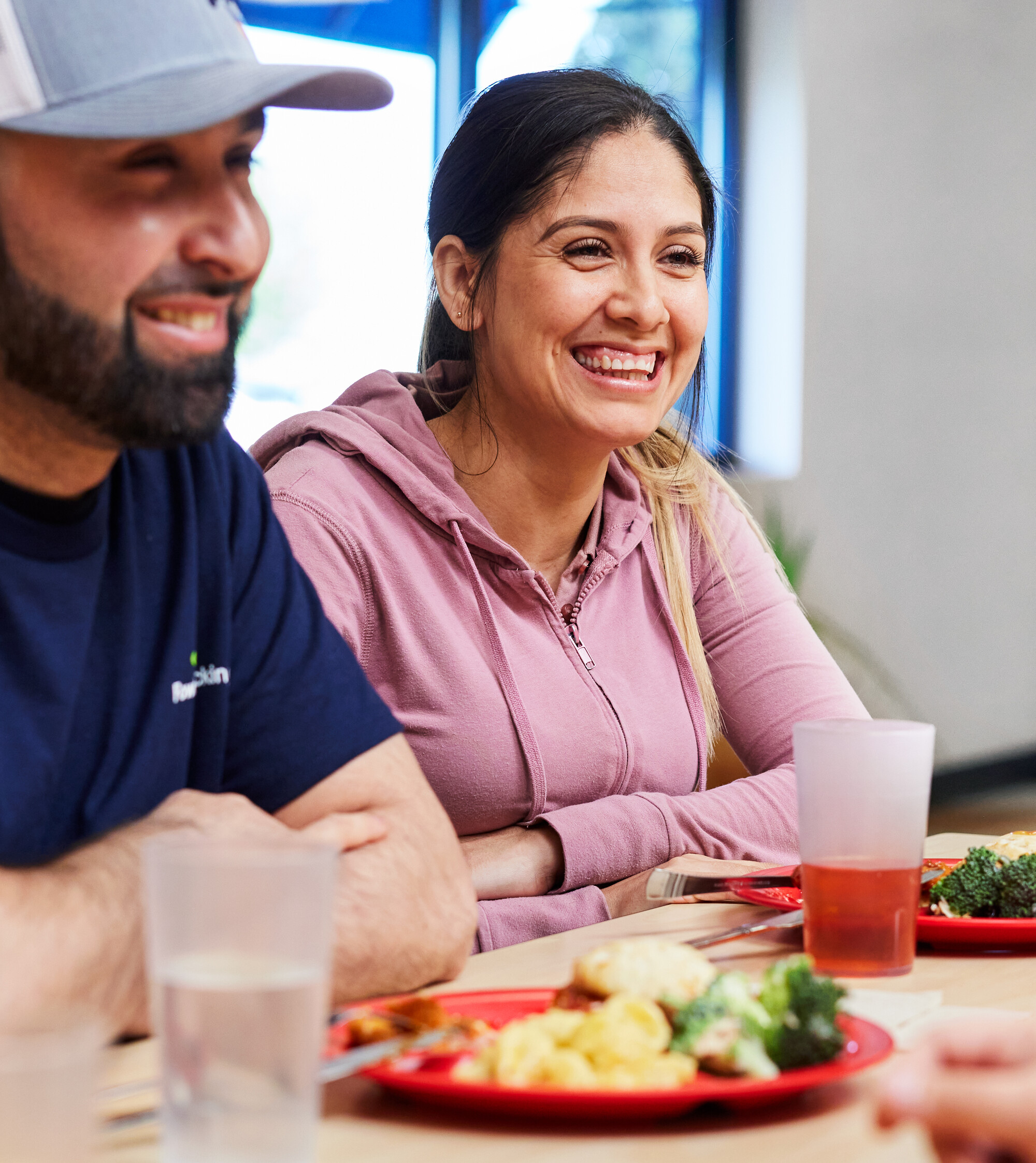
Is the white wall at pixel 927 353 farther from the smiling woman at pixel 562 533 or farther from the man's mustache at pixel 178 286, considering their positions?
the man's mustache at pixel 178 286

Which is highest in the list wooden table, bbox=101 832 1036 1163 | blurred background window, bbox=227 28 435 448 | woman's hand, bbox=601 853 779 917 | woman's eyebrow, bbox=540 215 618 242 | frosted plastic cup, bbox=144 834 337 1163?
blurred background window, bbox=227 28 435 448

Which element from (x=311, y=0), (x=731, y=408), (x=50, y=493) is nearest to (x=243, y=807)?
(x=50, y=493)

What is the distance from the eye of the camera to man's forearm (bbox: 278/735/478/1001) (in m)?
0.94

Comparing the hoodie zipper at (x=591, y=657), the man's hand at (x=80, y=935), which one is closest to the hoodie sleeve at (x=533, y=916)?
the hoodie zipper at (x=591, y=657)

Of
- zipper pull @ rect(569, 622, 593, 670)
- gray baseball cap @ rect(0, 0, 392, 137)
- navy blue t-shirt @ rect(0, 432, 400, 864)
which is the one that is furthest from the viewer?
zipper pull @ rect(569, 622, 593, 670)

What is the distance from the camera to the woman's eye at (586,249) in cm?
176

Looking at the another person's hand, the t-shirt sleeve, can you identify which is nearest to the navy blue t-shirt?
the t-shirt sleeve

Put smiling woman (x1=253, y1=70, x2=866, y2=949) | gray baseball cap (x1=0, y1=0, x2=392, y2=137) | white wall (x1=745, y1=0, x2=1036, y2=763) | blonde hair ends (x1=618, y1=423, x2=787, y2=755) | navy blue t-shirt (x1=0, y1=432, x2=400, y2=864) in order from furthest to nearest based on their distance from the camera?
white wall (x1=745, y1=0, x2=1036, y2=763), blonde hair ends (x1=618, y1=423, x2=787, y2=755), smiling woman (x1=253, y1=70, x2=866, y2=949), navy blue t-shirt (x1=0, y1=432, x2=400, y2=864), gray baseball cap (x1=0, y1=0, x2=392, y2=137)

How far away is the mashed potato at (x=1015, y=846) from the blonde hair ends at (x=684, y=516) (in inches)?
24.7

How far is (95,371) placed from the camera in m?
0.96

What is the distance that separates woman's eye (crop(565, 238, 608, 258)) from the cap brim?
2.49ft

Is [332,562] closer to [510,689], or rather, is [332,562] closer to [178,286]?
[510,689]

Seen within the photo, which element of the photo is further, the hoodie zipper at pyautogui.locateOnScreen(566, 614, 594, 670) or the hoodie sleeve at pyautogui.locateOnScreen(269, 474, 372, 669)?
the hoodie zipper at pyautogui.locateOnScreen(566, 614, 594, 670)

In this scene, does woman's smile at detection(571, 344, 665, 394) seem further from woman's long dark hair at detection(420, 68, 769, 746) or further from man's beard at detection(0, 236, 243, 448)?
man's beard at detection(0, 236, 243, 448)
